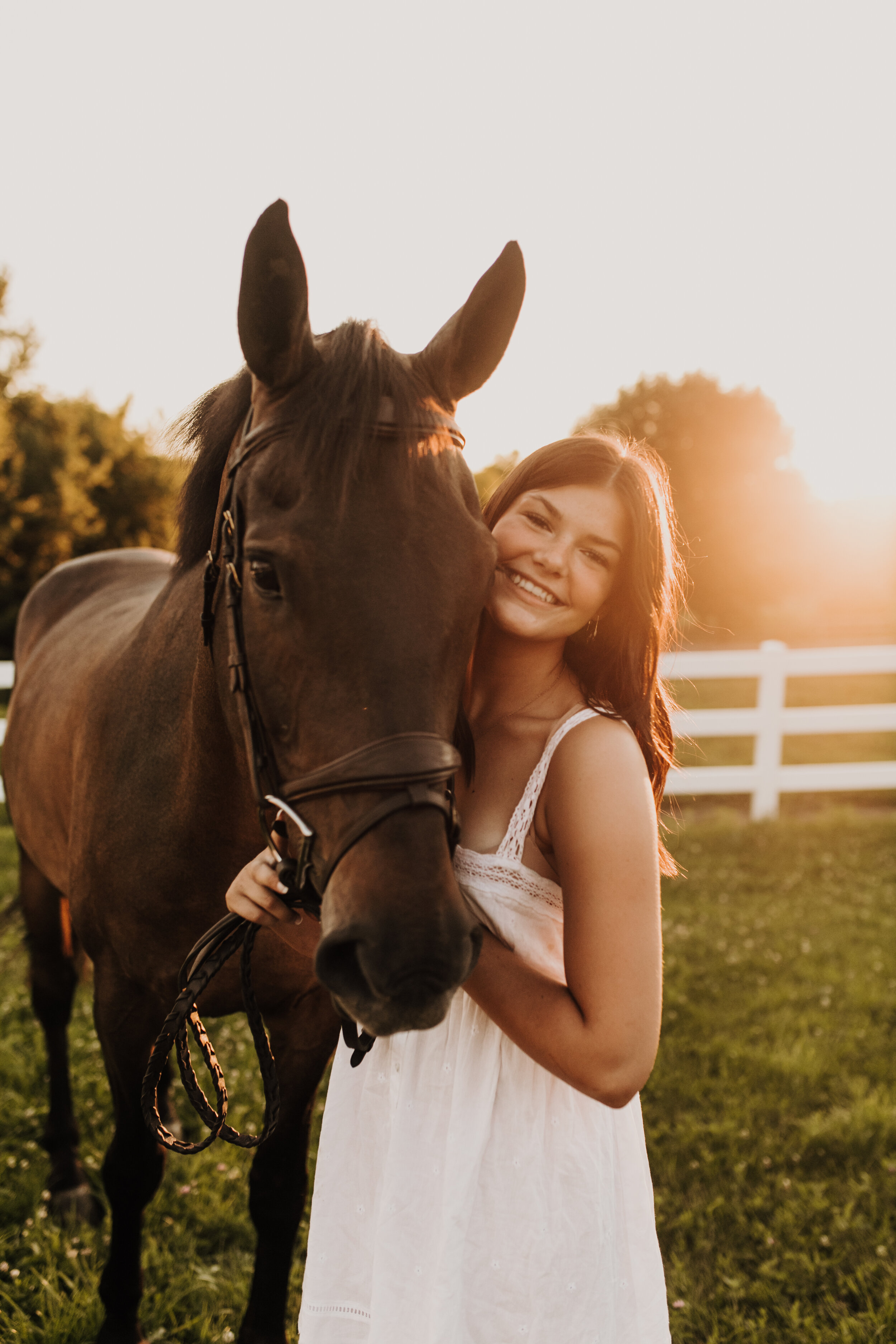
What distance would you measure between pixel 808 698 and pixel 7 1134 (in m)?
13.9

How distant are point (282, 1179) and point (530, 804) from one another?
5.38 feet

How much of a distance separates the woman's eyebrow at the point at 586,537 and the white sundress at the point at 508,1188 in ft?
1.16

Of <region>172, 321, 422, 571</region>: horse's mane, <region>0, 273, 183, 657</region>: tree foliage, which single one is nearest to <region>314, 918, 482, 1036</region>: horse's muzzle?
<region>172, 321, 422, 571</region>: horse's mane

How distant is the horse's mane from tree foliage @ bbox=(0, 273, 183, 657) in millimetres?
19165

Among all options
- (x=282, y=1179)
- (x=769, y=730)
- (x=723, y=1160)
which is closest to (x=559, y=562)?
(x=282, y=1179)

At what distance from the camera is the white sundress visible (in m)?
1.51

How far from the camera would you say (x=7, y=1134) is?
11.5ft

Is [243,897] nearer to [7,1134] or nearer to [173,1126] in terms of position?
[173,1126]

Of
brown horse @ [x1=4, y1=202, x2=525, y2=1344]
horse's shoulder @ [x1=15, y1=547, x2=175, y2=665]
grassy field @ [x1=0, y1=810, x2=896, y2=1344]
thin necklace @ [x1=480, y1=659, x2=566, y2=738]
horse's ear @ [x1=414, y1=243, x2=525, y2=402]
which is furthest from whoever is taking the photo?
horse's shoulder @ [x1=15, y1=547, x2=175, y2=665]

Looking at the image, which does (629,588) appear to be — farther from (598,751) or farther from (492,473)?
(492,473)

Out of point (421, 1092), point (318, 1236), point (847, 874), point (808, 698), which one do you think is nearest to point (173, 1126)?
point (318, 1236)

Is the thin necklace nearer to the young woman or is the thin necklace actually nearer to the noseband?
the young woman

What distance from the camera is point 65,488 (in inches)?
805

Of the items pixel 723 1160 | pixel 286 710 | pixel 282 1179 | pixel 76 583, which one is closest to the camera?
pixel 286 710
